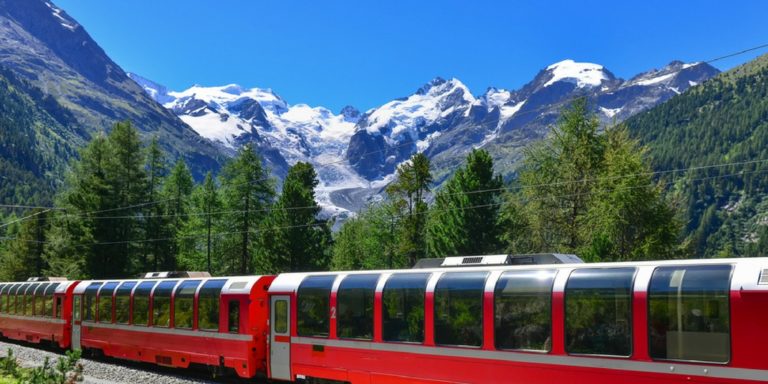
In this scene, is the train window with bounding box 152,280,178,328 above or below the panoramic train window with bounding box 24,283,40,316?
above

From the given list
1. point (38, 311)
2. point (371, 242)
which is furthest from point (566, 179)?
point (371, 242)

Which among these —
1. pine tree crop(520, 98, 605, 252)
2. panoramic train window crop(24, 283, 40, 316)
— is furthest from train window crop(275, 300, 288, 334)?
pine tree crop(520, 98, 605, 252)

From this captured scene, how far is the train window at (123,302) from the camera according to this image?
29172 mm

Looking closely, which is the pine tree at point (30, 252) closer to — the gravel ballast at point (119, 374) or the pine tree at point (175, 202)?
the pine tree at point (175, 202)

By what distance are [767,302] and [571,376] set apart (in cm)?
385

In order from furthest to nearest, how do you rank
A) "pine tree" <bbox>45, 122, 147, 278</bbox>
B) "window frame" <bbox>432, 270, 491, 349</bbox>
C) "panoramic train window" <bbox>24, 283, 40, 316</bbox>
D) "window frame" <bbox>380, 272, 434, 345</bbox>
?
"pine tree" <bbox>45, 122, 147, 278</bbox> → "panoramic train window" <bbox>24, 283, 40, 316</bbox> → "window frame" <bbox>380, 272, 434, 345</bbox> → "window frame" <bbox>432, 270, 491, 349</bbox>

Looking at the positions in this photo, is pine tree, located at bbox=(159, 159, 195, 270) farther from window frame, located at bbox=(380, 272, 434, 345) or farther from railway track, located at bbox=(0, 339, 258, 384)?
window frame, located at bbox=(380, 272, 434, 345)

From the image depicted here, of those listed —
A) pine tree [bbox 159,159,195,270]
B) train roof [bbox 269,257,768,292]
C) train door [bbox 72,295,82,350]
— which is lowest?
train door [bbox 72,295,82,350]

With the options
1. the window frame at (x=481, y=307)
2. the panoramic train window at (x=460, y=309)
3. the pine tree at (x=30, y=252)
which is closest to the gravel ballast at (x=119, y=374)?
the window frame at (x=481, y=307)

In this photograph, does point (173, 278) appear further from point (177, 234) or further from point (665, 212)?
point (177, 234)

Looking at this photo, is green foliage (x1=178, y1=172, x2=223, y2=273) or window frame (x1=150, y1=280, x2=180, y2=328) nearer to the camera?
window frame (x1=150, y1=280, x2=180, y2=328)

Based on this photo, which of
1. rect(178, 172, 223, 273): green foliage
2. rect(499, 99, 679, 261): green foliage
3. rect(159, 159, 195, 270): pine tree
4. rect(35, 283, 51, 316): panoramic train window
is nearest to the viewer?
rect(35, 283, 51, 316): panoramic train window

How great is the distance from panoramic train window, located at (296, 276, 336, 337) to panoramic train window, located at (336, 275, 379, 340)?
54 cm

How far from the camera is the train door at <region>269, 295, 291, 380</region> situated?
20234 millimetres
